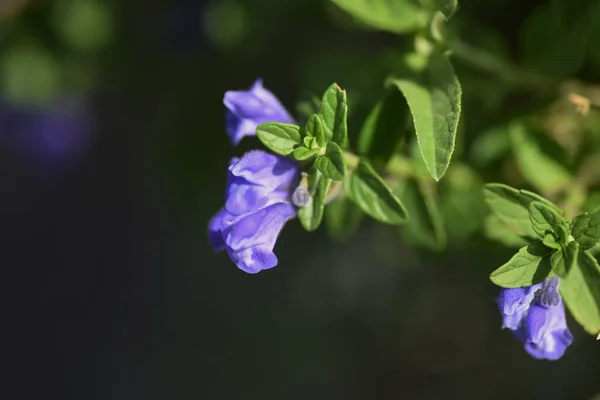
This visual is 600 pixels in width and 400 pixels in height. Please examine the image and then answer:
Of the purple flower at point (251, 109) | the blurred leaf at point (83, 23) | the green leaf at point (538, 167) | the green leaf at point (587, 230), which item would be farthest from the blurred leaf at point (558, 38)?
the blurred leaf at point (83, 23)

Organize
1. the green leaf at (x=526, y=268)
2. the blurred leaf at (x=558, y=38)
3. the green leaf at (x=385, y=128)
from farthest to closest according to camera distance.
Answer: the blurred leaf at (x=558, y=38), the green leaf at (x=385, y=128), the green leaf at (x=526, y=268)

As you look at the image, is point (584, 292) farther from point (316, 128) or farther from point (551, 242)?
point (316, 128)

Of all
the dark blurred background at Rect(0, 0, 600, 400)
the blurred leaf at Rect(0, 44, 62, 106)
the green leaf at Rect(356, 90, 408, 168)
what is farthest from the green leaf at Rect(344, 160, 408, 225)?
the blurred leaf at Rect(0, 44, 62, 106)

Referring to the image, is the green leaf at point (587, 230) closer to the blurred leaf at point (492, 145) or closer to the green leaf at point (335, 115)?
the green leaf at point (335, 115)

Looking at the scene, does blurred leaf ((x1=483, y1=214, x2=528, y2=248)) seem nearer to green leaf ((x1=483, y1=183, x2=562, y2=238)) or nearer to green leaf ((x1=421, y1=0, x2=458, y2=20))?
green leaf ((x1=483, y1=183, x2=562, y2=238))

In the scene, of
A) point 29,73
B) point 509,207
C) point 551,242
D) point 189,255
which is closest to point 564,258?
point 551,242

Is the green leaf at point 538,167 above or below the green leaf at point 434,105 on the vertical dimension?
below

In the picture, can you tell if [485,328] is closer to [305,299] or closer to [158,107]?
[305,299]
